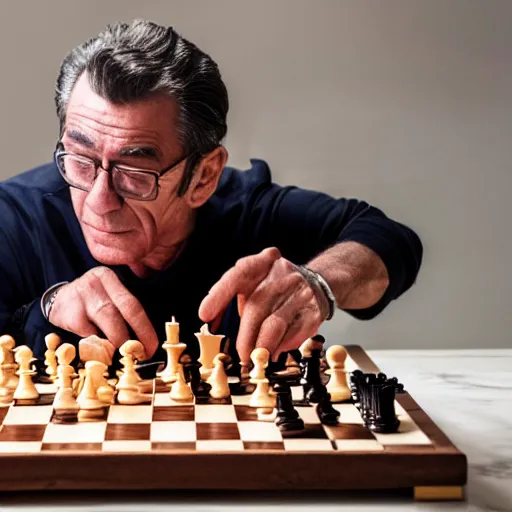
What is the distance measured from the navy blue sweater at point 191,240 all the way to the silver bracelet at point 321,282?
135 mm

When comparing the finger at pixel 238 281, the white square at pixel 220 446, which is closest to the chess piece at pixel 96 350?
the finger at pixel 238 281

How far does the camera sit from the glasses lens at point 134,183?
2658 millimetres

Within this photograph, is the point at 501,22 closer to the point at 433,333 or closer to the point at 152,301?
the point at 433,333

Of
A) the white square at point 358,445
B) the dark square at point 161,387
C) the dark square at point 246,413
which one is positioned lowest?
the dark square at point 161,387

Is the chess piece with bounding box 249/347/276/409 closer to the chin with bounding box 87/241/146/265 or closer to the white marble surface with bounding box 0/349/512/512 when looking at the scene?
the white marble surface with bounding box 0/349/512/512

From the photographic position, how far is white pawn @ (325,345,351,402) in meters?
2.32

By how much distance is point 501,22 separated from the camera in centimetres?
299

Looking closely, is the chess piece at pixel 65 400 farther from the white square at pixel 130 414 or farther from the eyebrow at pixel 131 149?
the eyebrow at pixel 131 149

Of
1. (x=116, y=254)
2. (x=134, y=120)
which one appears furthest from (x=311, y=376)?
(x=134, y=120)

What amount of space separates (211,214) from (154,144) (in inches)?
11.7

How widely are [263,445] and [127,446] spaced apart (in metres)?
0.27

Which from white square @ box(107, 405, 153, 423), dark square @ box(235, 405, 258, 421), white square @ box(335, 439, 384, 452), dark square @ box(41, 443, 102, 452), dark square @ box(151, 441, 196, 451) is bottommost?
white square @ box(107, 405, 153, 423)

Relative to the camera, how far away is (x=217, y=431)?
2.04 metres

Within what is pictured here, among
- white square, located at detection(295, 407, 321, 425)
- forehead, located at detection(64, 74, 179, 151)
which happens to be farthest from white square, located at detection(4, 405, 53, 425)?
forehead, located at detection(64, 74, 179, 151)
